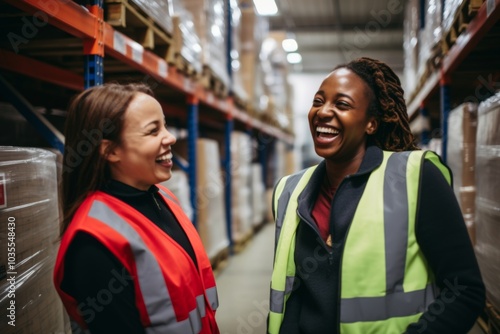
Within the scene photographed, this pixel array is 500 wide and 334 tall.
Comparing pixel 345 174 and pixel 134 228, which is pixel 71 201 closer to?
pixel 134 228

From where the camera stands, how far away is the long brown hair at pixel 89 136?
1511 millimetres

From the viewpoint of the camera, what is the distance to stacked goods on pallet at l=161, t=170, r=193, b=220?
13.0ft

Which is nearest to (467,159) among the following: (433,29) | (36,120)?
(433,29)

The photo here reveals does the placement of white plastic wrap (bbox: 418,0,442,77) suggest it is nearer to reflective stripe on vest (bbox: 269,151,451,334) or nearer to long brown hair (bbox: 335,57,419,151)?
long brown hair (bbox: 335,57,419,151)

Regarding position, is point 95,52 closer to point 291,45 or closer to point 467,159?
point 467,159

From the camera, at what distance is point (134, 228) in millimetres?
1434

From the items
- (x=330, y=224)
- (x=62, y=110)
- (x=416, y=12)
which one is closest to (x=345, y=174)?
(x=330, y=224)

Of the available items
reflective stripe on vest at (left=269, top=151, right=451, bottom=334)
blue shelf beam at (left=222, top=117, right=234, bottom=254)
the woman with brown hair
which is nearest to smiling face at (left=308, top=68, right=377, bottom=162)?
reflective stripe on vest at (left=269, top=151, right=451, bottom=334)

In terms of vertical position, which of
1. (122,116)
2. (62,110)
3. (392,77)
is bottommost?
(122,116)

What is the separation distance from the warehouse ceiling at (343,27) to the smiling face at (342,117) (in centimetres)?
1144

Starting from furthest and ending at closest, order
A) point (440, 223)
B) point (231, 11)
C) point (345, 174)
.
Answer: point (231, 11)
point (345, 174)
point (440, 223)

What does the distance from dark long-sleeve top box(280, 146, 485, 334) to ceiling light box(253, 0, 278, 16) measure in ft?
35.8

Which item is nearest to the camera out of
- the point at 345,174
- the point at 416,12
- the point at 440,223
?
the point at 440,223

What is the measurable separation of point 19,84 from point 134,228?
312 cm
